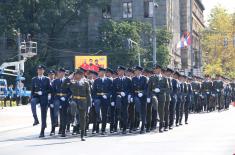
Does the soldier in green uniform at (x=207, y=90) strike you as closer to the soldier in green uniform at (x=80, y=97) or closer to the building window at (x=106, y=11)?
the soldier in green uniform at (x=80, y=97)

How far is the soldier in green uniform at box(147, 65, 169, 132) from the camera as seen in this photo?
1894 centimetres

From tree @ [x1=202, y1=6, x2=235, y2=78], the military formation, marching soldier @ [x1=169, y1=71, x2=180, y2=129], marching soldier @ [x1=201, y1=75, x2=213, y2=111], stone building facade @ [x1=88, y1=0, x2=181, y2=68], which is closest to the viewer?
the military formation

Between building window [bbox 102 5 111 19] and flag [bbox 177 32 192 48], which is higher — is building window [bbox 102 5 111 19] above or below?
above

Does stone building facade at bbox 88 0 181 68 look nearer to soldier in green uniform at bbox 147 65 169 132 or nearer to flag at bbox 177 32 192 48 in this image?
flag at bbox 177 32 192 48

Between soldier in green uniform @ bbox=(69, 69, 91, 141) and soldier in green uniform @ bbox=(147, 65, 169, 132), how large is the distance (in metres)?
2.87

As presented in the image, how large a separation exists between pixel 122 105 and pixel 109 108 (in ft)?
1.37

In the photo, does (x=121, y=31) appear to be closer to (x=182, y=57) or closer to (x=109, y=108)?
(x=182, y=57)

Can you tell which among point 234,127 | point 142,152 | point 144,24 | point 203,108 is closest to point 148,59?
point 144,24

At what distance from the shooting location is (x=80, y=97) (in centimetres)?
1664

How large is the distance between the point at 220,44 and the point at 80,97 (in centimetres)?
7377

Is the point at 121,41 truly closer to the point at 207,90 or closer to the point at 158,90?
the point at 207,90

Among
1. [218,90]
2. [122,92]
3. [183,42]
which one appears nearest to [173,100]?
[122,92]

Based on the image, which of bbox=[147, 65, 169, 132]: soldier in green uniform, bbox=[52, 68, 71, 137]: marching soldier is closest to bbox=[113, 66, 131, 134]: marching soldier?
bbox=[147, 65, 169, 132]: soldier in green uniform

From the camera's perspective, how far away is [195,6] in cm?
10388
